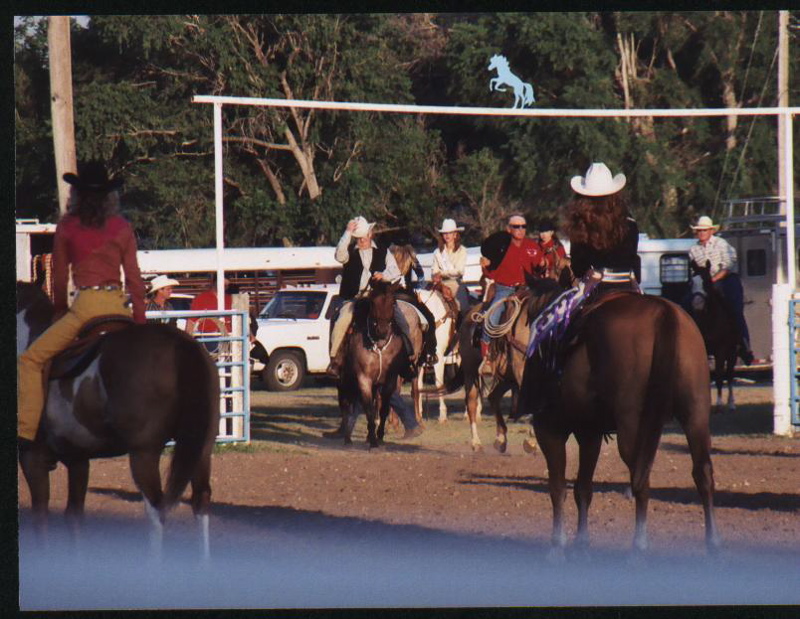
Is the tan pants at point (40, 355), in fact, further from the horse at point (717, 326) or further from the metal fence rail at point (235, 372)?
the horse at point (717, 326)

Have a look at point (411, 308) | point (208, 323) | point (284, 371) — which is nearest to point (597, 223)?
point (411, 308)

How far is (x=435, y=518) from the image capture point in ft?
37.4

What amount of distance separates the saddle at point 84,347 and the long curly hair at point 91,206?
1.88ft

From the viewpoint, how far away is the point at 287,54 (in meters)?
33.9

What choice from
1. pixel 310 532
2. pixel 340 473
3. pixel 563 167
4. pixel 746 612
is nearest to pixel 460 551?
pixel 310 532

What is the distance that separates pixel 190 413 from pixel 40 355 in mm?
978

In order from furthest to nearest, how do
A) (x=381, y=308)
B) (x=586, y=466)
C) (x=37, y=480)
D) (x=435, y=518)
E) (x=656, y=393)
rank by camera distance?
(x=381, y=308) → (x=435, y=518) → (x=586, y=466) → (x=37, y=480) → (x=656, y=393)

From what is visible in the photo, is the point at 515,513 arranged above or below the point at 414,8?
below

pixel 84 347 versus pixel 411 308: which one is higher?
pixel 84 347

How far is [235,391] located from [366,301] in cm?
176

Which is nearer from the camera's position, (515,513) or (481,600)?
(481,600)

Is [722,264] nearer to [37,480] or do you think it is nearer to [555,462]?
[555,462]

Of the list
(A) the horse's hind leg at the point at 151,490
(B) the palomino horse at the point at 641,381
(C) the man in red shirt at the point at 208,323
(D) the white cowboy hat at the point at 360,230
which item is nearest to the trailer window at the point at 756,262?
(C) the man in red shirt at the point at 208,323

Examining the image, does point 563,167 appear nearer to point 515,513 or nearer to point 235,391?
point 235,391
